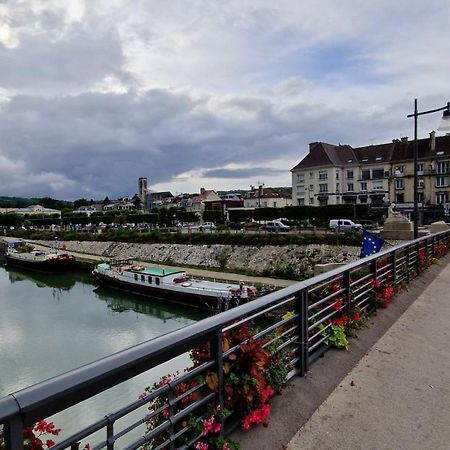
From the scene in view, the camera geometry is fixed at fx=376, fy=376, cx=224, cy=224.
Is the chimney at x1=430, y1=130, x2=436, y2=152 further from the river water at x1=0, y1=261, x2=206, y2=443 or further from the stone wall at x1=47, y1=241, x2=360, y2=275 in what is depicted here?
the river water at x1=0, y1=261, x2=206, y2=443

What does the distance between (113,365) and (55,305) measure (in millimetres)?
Result: 28446

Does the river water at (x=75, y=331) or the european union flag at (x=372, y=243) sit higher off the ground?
the european union flag at (x=372, y=243)

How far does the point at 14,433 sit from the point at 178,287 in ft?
76.3

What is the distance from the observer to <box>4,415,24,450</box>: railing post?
57.6 inches

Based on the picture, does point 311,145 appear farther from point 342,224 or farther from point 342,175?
point 342,224

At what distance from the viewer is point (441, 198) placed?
49281mm

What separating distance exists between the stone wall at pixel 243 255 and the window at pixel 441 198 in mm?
28495

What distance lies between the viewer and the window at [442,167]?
48.8m

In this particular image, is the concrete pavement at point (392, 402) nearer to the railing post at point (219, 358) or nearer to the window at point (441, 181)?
the railing post at point (219, 358)

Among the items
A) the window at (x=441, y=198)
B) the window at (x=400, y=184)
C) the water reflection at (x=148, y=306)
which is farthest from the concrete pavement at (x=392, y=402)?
the window at (x=400, y=184)

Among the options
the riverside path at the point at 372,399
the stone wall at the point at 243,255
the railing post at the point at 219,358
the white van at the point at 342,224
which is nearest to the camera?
the railing post at the point at 219,358

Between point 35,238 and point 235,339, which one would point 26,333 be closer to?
point 235,339

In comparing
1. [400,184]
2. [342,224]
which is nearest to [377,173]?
[400,184]

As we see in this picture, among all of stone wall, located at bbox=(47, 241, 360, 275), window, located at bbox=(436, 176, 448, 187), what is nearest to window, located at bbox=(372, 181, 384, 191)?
window, located at bbox=(436, 176, 448, 187)
